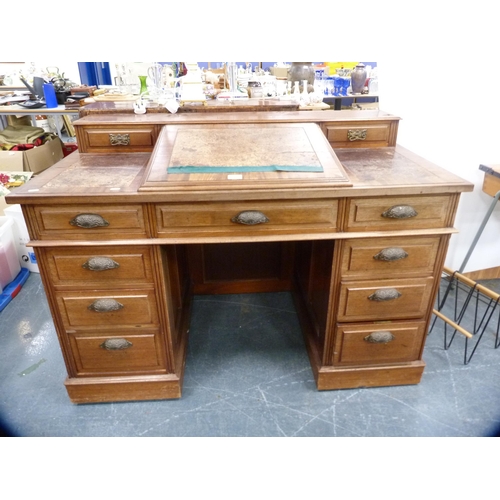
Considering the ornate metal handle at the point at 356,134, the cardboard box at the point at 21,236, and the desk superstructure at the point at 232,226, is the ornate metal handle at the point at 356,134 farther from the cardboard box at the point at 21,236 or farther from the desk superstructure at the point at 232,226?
the cardboard box at the point at 21,236

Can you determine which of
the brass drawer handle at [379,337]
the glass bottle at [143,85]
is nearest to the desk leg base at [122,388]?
the brass drawer handle at [379,337]

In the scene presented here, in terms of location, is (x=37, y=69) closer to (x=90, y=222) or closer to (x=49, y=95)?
(x=49, y=95)

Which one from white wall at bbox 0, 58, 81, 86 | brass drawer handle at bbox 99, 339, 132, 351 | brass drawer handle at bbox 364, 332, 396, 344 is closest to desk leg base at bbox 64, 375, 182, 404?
brass drawer handle at bbox 99, 339, 132, 351

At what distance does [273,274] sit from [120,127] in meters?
1.27

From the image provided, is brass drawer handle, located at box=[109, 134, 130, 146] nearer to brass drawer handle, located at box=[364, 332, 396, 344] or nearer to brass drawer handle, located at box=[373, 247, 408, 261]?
brass drawer handle, located at box=[373, 247, 408, 261]

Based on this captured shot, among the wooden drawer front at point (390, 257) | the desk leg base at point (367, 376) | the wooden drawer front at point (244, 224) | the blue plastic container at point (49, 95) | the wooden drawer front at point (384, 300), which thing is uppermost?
the blue plastic container at point (49, 95)

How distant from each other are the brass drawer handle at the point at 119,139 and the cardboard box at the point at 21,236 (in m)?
1.24

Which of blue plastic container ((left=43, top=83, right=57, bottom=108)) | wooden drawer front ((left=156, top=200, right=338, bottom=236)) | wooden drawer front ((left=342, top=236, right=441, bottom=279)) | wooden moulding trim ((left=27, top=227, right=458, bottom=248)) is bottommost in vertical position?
wooden drawer front ((left=342, top=236, right=441, bottom=279))

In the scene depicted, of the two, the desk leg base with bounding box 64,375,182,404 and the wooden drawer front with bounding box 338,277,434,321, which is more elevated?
the wooden drawer front with bounding box 338,277,434,321

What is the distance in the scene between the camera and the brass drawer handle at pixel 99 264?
1.39 m

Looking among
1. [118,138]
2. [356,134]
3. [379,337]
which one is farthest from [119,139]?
[379,337]

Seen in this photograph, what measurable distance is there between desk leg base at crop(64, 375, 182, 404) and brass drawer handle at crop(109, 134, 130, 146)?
1038 mm

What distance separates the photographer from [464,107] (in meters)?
2.09

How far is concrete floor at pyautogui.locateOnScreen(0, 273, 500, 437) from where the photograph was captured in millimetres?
1568
